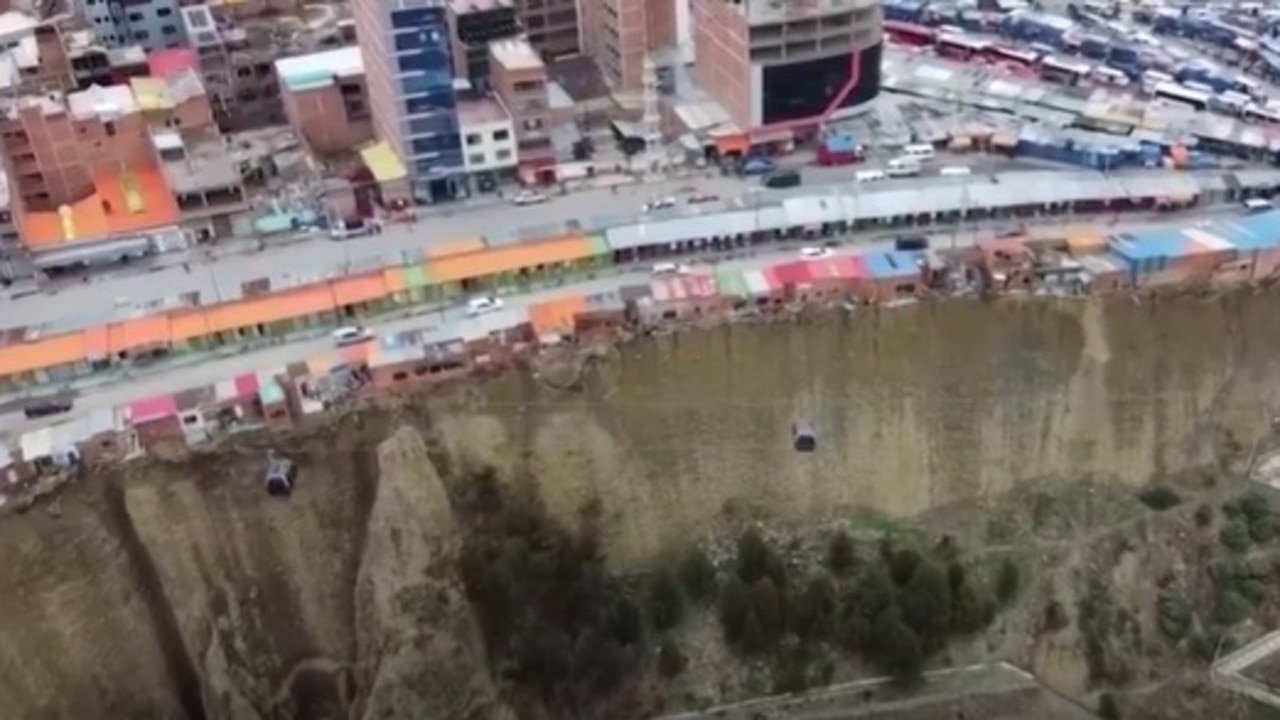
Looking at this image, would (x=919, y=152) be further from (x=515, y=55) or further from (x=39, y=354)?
(x=39, y=354)

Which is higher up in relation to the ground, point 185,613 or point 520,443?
point 520,443


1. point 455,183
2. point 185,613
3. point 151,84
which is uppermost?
point 151,84

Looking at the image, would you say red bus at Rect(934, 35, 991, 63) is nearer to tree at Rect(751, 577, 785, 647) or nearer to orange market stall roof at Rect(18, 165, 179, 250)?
tree at Rect(751, 577, 785, 647)

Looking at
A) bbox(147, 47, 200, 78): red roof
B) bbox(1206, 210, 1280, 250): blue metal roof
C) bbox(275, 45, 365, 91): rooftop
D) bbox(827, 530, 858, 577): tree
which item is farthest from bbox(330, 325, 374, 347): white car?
bbox(1206, 210, 1280, 250): blue metal roof

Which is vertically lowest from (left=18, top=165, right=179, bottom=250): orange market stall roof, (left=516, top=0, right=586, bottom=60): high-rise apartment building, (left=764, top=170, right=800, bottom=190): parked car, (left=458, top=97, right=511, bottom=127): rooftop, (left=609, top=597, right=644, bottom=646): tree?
(left=609, top=597, right=644, bottom=646): tree

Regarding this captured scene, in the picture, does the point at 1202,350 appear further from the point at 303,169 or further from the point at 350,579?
the point at 303,169

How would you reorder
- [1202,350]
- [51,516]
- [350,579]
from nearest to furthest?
1. [51,516]
2. [350,579]
3. [1202,350]

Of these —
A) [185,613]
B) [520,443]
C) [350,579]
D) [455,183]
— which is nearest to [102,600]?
[185,613]

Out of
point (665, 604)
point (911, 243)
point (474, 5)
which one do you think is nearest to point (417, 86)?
point (474, 5)
